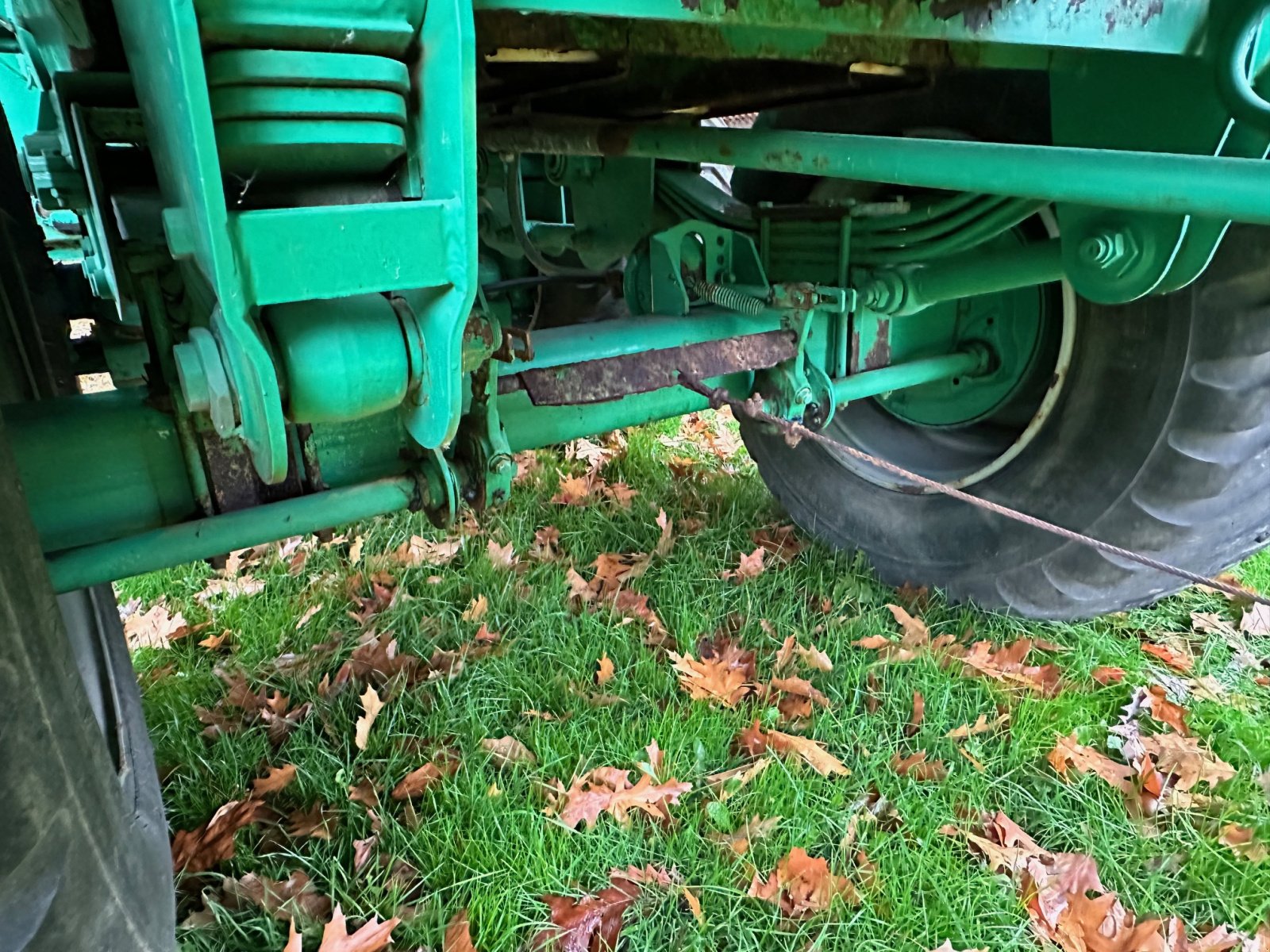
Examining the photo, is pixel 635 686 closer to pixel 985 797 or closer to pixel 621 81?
pixel 985 797

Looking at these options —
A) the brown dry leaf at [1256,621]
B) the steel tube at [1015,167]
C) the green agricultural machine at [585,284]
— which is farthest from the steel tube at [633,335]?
the brown dry leaf at [1256,621]

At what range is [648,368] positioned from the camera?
180 cm

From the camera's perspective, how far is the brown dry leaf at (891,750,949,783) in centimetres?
184

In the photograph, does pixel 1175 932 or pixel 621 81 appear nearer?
pixel 1175 932

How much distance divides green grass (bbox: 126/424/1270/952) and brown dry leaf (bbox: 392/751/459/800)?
Answer: 0.14ft

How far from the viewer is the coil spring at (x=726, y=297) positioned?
6.51ft

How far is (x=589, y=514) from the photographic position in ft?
9.98

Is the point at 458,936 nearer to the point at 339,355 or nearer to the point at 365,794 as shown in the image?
the point at 365,794

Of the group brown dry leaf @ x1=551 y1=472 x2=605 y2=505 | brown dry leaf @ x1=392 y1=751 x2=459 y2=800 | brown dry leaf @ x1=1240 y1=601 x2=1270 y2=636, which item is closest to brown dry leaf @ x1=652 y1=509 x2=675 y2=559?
brown dry leaf @ x1=551 y1=472 x2=605 y2=505

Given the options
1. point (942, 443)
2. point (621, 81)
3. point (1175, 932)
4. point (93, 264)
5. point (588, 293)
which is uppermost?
point (621, 81)

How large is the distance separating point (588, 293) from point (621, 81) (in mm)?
1204

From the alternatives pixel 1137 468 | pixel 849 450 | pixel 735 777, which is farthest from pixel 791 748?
pixel 1137 468

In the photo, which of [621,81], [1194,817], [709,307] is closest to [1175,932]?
[1194,817]

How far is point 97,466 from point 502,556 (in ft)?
4.95
